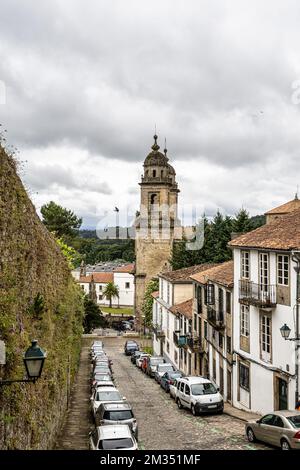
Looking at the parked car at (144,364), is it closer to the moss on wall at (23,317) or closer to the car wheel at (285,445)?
the moss on wall at (23,317)

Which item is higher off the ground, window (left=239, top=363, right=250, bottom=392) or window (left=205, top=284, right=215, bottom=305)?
window (left=205, top=284, right=215, bottom=305)

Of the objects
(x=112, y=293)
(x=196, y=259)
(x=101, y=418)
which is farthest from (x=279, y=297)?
(x=112, y=293)

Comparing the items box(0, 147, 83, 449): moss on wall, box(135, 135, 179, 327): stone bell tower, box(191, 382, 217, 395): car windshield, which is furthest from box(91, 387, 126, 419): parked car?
box(135, 135, 179, 327): stone bell tower

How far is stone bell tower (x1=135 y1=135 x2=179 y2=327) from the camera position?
71.3 meters

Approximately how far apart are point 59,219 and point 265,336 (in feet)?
119

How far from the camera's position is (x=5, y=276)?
1017 cm

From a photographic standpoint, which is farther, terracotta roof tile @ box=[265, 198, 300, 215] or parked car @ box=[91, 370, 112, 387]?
terracotta roof tile @ box=[265, 198, 300, 215]

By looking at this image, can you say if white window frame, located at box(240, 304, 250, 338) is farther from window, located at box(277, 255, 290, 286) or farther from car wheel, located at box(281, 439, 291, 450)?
car wheel, located at box(281, 439, 291, 450)

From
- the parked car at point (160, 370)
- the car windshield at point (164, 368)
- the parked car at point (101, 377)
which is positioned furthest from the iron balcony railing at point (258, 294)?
the car windshield at point (164, 368)

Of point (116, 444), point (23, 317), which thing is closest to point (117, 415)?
point (116, 444)

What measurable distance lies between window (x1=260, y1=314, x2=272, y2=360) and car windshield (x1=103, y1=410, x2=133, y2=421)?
318 inches

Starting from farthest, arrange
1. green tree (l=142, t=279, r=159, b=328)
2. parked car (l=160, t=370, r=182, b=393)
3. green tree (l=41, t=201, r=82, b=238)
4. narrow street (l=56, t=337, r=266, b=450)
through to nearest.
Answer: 1. green tree (l=142, t=279, r=159, b=328)
2. green tree (l=41, t=201, r=82, b=238)
3. parked car (l=160, t=370, r=182, b=393)
4. narrow street (l=56, t=337, r=266, b=450)
